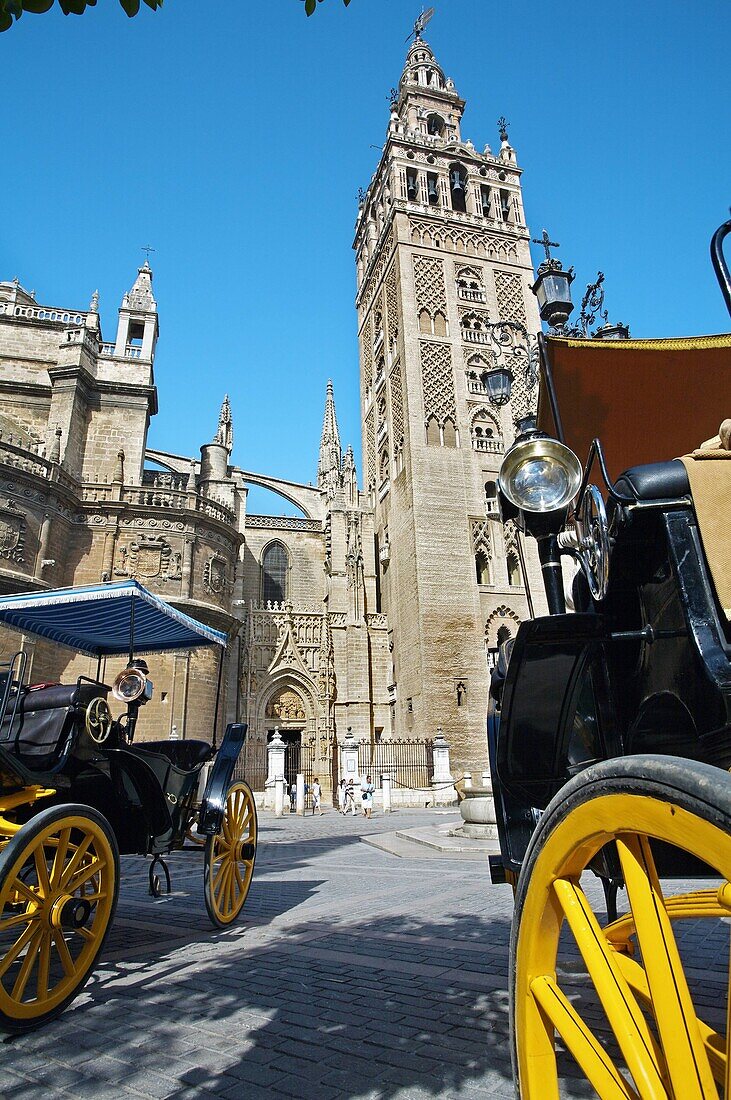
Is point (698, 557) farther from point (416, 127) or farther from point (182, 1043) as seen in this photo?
point (416, 127)

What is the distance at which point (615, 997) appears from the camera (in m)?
1.10

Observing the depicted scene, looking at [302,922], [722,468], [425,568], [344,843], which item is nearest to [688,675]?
[722,468]

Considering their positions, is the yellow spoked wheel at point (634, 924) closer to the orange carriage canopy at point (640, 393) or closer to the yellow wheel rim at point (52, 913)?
the orange carriage canopy at point (640, 393)

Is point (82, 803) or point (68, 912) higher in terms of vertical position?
point (82, 803)

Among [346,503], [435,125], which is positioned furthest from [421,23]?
[346,503]

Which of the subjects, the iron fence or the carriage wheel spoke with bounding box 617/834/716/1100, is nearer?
the carriage wheel spoke with bounding box 617/834/716/1100

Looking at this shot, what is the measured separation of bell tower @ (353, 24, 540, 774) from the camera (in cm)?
2386

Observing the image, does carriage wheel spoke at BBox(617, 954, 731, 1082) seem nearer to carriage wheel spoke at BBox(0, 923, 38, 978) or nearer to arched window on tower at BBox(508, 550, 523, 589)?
carriage wheel spoke at BBox(0, 923, 38, 978)

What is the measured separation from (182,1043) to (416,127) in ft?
133

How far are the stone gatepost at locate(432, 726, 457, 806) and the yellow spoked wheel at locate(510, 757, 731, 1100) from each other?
20856 millimetres

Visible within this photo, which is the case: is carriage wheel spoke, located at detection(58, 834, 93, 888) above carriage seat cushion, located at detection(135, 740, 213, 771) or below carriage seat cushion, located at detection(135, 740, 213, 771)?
below

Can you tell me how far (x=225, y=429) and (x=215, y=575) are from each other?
965 centimetres

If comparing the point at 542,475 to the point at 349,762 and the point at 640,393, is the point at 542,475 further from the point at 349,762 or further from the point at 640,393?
the point at 349,762

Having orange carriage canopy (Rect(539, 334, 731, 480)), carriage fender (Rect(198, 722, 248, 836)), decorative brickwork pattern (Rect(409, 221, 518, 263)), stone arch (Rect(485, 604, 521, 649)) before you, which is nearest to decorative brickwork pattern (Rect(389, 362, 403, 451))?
decorative brickwork pattern (Rect(409, 221, 518, 263))
